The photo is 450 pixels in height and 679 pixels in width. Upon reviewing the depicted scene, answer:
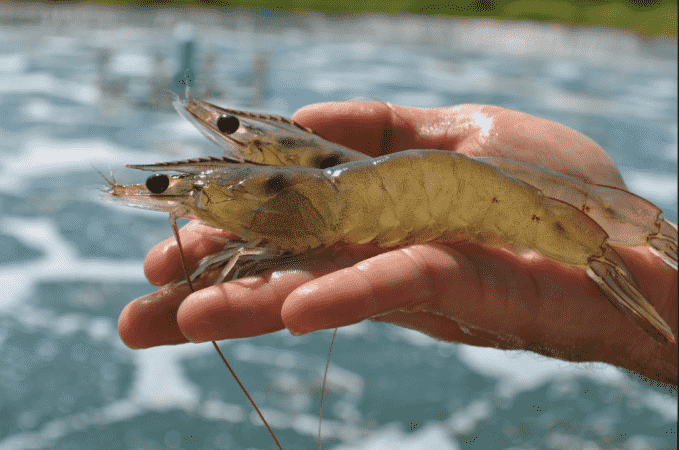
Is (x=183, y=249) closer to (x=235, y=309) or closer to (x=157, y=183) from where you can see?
(x=157, y=183)

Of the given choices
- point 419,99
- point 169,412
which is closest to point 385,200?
point 169,412

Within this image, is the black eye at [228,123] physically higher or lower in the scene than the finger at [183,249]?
higher

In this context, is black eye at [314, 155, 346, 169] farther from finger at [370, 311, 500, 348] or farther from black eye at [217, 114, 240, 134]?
finger at [370, 311, 500, 348]

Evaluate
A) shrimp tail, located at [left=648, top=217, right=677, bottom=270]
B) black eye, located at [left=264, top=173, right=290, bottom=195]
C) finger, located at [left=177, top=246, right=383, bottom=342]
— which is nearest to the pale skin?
finger, located at [left=177, top=246, right=383, bottom=342]

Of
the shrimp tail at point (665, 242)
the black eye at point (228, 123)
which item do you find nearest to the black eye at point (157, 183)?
the black eye at point (228, 123)

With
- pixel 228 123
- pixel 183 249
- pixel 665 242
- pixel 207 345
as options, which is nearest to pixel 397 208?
pixel 183 249

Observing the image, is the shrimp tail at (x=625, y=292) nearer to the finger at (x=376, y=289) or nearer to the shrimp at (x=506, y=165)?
the shrimp at (x=506, y=165)

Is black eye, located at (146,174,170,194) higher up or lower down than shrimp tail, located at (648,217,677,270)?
higher up
